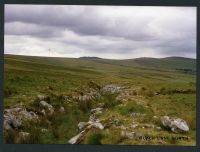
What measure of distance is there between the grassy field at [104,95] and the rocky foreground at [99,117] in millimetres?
48

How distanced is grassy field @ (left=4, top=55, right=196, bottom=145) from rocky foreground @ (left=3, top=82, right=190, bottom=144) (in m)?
0.05

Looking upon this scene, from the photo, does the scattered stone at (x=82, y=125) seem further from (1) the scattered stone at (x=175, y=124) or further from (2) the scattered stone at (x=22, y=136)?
(1) the scattered stone at (x=175, y=124)

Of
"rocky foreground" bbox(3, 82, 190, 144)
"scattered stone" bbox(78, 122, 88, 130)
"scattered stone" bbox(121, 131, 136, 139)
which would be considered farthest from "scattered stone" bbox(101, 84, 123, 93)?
"scattered stone" bbox(121, 131, 136, 139)

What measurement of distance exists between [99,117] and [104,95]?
0.54 m

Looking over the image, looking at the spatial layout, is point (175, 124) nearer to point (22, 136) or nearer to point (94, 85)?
point (94, 85)

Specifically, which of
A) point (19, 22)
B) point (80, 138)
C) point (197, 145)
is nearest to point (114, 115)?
point (80, 138)

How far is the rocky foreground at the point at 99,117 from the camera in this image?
12.9 meters

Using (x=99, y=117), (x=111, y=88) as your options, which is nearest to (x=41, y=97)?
(x=99, y=117)

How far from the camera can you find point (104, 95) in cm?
1321

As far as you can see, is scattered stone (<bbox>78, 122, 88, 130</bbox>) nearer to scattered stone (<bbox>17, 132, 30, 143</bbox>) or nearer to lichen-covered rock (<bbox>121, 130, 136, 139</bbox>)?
lichen-covered rock (<bbox>121, 130, 136, 139</bbox>)

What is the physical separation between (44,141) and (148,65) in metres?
3.08

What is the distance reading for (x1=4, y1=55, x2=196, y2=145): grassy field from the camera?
12930 millimetres

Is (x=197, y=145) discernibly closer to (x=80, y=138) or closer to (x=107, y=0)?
(x=80, y=138)

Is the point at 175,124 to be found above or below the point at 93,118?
below
